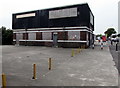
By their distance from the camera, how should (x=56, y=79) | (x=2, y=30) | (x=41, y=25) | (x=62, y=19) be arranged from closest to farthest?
(x=56, y=79) < (x=62, y=19) < (x=41, y=25) < (x=2, y=30)

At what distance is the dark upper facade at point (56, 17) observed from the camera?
25086 millimetres

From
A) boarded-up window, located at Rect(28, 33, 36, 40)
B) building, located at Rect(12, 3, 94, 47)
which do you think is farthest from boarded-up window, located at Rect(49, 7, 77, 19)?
boarded-up window, located at Rect(28, 33, 36, 40)

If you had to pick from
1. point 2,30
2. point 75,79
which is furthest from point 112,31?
point 75,79

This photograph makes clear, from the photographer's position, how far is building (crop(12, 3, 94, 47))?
25031mm

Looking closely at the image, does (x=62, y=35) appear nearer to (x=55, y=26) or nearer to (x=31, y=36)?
(x=55, y=26)

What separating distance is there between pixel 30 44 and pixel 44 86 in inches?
1008

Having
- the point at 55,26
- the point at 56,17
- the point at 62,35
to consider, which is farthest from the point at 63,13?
the point at 62,35

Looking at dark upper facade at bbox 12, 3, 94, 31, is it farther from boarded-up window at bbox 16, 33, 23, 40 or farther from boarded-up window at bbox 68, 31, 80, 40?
boarded-up window at bbox 16, 33, 23, 40

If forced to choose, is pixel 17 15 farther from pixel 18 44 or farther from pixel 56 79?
pixel 56 79

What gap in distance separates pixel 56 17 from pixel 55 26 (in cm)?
184

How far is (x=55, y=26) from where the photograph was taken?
27.6 metres

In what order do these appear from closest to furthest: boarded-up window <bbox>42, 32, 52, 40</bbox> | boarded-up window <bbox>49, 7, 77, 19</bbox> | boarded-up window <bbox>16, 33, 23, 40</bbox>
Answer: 1. boarded-up window <bbox>49, 7, 77, 19</bbox>
2. boarded-up window <bbox>42, 32, 52, 40</bbox>
3. boarded-up window <bbox>16, 33, 23, 40</bbox>

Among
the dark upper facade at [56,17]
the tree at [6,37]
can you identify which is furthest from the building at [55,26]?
the tree at [6,37]

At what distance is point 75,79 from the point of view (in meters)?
7.05
